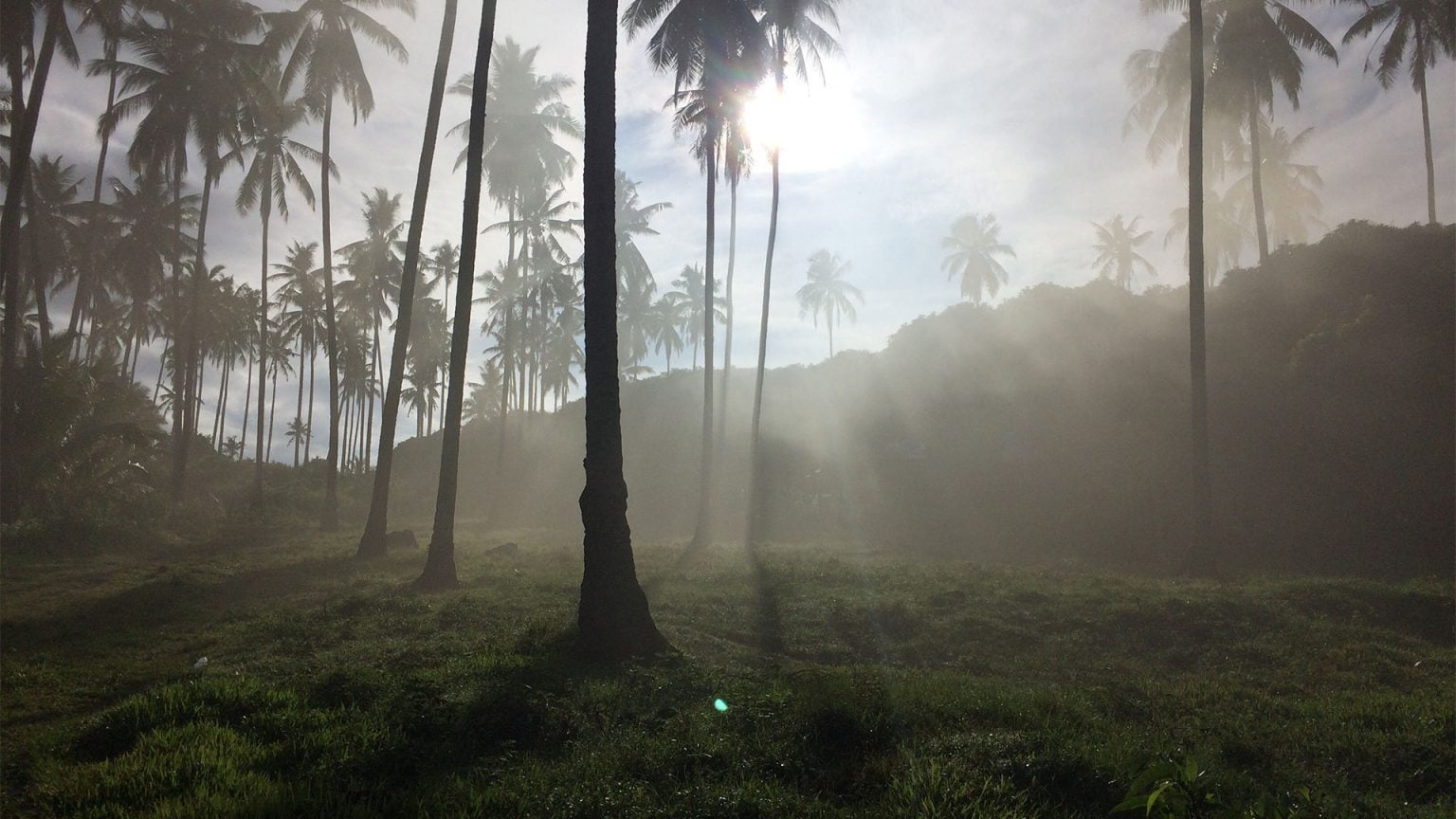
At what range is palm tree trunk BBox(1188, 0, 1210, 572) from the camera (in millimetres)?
16828

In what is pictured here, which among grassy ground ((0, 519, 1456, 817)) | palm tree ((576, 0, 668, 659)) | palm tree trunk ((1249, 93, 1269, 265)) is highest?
palm tree trunk ((1249, 93, 1269, 265))

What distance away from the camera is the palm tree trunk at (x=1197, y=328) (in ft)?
55.2

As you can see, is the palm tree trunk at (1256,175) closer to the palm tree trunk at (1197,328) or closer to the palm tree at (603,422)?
the palm tree trunk at (1197,328)

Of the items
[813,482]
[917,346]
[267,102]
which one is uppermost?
[267,102]

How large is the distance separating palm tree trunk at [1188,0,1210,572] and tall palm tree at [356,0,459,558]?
1951 cm

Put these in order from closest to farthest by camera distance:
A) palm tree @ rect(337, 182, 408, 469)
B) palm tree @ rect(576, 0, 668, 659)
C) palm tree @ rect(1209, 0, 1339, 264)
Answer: palm tree @ rect(576, 0, 668, 659), palm tree @ rect(1209, 0, 1339, 264), palm tree @ rect(337, 182, 408, 469)

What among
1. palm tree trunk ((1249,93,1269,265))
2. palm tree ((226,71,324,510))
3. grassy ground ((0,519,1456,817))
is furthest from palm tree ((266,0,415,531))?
palm tree trunk ((1249,93,1269,265))

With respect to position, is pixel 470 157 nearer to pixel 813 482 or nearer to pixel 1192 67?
pixel 1192 67

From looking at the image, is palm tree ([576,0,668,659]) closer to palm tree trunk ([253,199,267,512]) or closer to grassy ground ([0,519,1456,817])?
grassy ground ([0,519,1456,817])

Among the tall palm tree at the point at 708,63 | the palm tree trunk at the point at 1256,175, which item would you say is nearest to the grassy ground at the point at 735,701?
the tall palm tree at the point at 708,63

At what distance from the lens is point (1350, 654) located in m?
9.92

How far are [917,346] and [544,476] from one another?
75.9 ft

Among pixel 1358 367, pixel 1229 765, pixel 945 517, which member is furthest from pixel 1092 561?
pixel 1229 765

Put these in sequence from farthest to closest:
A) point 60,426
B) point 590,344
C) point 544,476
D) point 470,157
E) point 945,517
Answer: point 544,476, point 945,517, point 60,426, point 470,157, point 590,344
